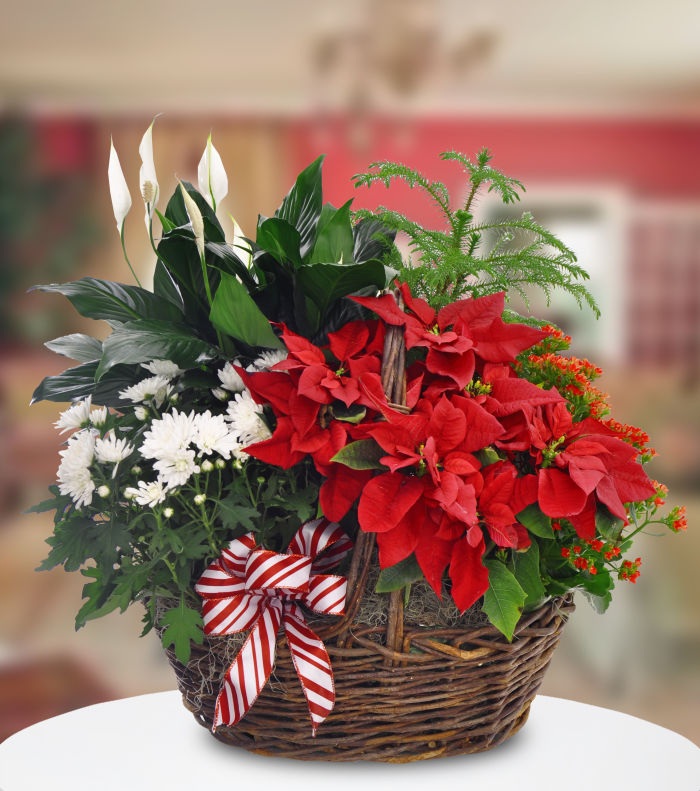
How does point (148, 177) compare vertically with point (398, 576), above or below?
above

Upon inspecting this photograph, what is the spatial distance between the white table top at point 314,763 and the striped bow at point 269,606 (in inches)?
2.5

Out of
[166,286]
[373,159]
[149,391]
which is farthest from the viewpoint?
[373,159]

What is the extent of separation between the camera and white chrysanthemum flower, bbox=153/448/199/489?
0.79 metres

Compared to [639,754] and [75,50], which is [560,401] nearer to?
[639,754]

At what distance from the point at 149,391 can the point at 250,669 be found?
0.29m

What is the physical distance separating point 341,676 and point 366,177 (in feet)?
1.64

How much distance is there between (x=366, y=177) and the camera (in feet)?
2.97

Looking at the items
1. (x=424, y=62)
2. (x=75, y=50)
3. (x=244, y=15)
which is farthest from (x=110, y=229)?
(x=424, y=62)

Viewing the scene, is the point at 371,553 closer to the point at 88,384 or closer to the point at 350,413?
the point at 350,413

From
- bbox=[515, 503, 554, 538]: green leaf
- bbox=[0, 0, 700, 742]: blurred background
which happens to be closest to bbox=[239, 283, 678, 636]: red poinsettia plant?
bbox=[515, 503, 554, 538]: green leaf

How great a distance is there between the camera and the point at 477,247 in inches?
35.8

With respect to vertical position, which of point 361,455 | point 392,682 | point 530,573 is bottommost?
point 392,682

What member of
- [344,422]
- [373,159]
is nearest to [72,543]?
[344,422]

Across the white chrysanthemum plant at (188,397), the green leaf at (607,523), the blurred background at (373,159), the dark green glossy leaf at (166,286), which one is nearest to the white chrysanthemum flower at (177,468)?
the white chrysanthemum plant at (188,397)
